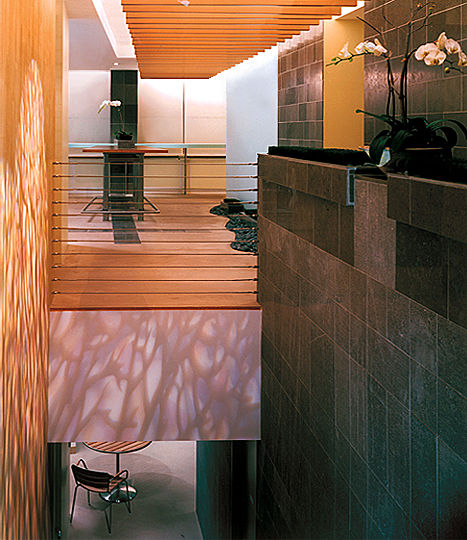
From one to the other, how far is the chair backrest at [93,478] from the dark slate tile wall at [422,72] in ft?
16.9

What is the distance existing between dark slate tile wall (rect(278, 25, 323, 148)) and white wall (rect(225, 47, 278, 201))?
1.38 ft

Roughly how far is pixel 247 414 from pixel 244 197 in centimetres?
574

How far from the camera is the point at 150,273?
6.21 metres

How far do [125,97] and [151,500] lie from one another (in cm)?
778

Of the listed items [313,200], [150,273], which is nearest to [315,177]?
[313,200]

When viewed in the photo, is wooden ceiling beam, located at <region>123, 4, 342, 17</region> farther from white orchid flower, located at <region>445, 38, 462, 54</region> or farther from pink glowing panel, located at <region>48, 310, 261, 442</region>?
white orchid flower, located at <region>445, 38, 462, 54</region>

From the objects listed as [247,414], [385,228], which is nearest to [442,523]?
[385,228]

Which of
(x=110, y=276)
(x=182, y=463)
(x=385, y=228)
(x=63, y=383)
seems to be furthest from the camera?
(x=182, y=463)

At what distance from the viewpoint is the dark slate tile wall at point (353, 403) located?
2.20m

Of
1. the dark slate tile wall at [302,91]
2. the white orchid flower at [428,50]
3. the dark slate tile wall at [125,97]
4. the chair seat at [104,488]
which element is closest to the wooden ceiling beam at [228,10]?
the dark slate tile wall at [302,91]

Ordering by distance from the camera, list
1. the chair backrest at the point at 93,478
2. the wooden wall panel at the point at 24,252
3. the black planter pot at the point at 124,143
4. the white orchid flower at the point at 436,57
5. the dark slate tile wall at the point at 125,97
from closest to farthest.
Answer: the white orchid flower at the point at 436,57 < the wooden wall panel at the point at 24,252 < the chair backrest at the point at 93,478 < the black planter pot at the point at 124,143 < the dark slate tile wall at the point at 125,97

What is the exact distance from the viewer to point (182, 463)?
401 inches

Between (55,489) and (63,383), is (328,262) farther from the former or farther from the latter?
(55,489)

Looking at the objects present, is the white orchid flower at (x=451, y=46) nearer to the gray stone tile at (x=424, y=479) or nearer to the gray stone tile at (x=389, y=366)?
the gray stone tile at (x=389, y=366)
